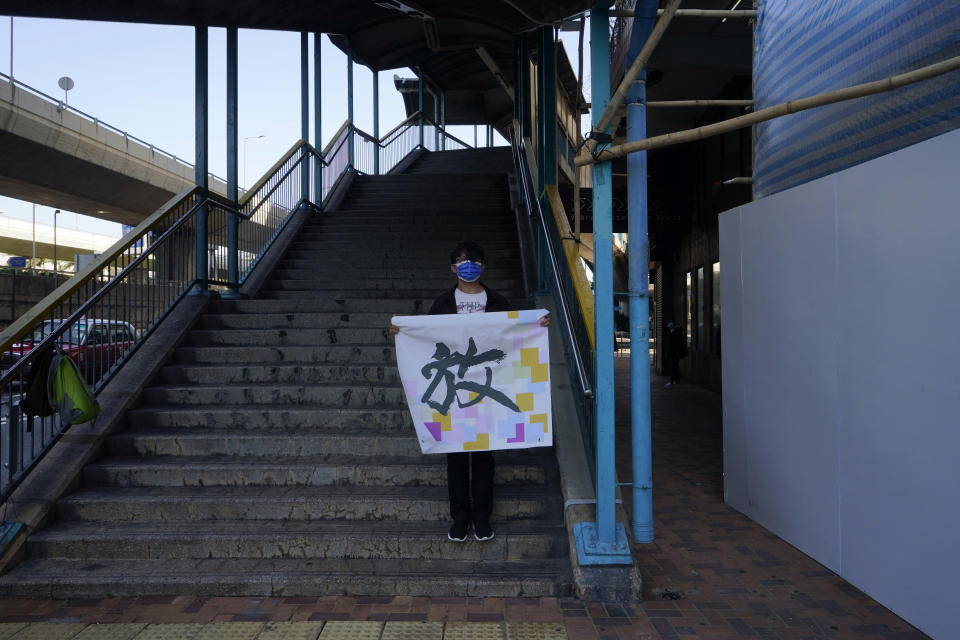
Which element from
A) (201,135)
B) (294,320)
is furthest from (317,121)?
(294,320)

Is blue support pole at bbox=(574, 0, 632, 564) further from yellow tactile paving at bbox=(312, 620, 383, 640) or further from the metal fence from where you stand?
the metal fence

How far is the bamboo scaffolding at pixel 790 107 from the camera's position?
296cm

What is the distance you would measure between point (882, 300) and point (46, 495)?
5.11 metres

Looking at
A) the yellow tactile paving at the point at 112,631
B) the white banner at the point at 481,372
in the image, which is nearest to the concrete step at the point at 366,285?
the white banner at the point at 481,372

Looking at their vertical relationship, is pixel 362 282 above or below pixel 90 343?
above

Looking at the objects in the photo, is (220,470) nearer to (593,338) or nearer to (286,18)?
(593,338)

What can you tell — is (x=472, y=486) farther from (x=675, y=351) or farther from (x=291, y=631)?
(x=675, y=351)

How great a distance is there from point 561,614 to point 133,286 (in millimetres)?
4601

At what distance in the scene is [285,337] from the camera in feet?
20.9

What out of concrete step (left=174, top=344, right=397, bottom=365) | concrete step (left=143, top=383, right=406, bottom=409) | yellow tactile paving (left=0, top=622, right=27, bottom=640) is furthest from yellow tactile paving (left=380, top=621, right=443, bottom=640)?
concrete step (left=174, top=344, right=397, bottom=365)

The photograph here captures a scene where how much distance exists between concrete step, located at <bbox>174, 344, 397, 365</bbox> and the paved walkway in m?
2.67

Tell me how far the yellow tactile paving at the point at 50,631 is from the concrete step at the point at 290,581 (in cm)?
32

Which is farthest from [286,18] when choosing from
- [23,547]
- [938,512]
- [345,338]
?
[938,512]

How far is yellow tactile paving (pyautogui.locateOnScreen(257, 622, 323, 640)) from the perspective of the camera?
3172mm
